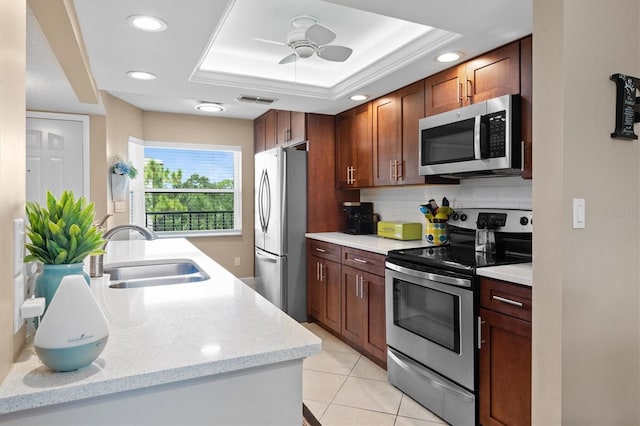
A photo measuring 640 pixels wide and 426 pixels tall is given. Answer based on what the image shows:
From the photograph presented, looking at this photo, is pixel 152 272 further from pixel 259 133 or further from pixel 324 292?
pixel 259 133

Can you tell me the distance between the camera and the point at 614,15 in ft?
5.47

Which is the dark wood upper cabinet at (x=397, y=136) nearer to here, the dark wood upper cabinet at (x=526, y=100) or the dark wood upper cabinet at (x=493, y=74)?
the dark wood upper cabinet at (x=493, y=74)

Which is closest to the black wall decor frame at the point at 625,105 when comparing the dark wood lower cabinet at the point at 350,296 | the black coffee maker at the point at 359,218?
the dark wood lower cabinet at the point at 350,296

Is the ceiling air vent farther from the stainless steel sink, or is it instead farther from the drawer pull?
the drawer pull

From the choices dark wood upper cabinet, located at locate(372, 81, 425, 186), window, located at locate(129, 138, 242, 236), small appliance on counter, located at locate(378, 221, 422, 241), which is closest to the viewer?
dark wood upper cabinet, located at locate(372, 81, 425, 186)

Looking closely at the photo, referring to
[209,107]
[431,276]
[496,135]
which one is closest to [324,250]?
[431,276]

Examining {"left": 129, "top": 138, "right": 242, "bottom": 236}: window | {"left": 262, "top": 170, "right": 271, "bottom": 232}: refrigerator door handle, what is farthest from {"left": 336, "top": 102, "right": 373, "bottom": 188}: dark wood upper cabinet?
{"left": 129, "top": 138, "right": 242, "bottom": 236}: window

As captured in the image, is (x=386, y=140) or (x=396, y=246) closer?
(x=396, y=246)

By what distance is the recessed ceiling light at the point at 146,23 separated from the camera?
193 centimetres

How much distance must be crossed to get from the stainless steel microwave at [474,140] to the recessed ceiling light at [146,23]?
178 cm

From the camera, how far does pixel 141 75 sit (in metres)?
2.84

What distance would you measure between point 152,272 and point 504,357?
2.00 meters

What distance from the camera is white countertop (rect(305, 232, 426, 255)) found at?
295 cm

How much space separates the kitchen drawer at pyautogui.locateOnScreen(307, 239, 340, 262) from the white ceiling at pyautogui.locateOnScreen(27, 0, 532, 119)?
1.29m
